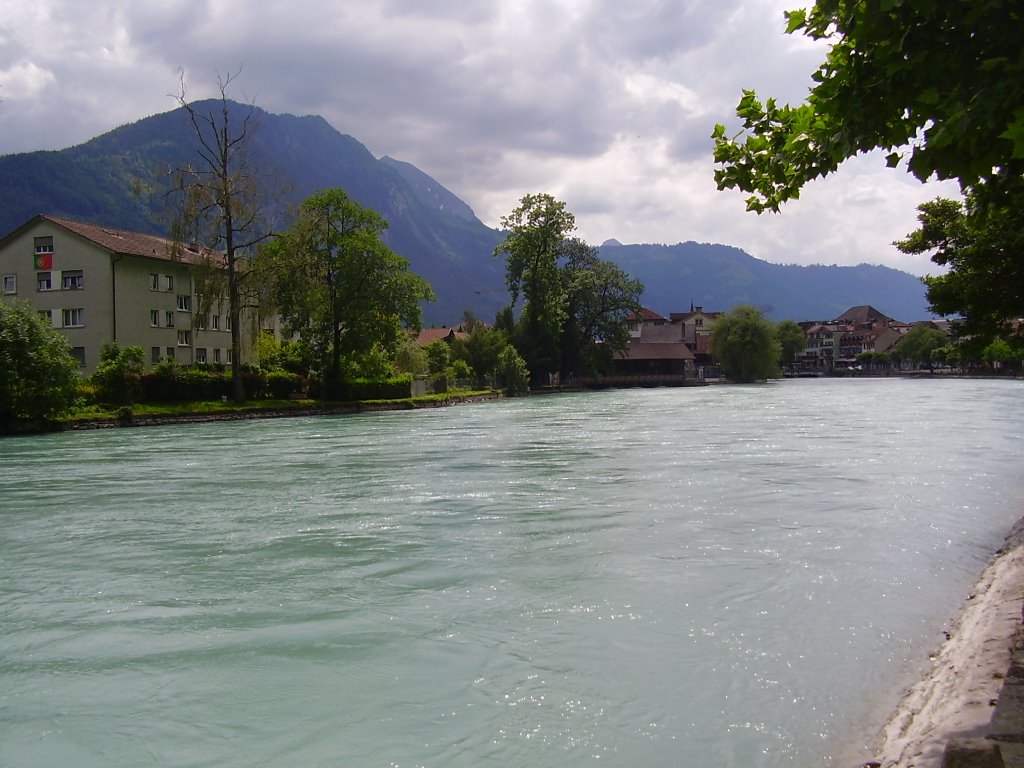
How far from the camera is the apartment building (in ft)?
167

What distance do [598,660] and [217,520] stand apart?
8644 mm

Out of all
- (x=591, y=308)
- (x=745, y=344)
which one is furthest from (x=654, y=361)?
(x=591, y=308)

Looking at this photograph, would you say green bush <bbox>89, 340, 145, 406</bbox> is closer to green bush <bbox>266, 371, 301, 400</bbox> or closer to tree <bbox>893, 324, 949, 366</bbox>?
green bush <bbox>266, 371, 301, 400</bbox>

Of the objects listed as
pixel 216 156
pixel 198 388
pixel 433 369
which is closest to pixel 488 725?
pixel 198 388

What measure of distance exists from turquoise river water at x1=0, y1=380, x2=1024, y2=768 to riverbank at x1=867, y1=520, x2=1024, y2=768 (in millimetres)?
246

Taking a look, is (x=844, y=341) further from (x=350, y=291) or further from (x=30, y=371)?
(x=30, y=371)

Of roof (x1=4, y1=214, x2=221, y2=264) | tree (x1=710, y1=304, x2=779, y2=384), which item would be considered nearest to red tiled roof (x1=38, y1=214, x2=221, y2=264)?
roof (x1=4, y1=214, x2=221, y2=264)

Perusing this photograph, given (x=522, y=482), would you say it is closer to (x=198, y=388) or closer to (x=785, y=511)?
(x=785, y=511)

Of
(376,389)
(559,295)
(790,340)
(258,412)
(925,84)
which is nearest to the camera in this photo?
(925,84)

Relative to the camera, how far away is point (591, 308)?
299 feet

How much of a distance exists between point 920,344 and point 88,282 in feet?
386

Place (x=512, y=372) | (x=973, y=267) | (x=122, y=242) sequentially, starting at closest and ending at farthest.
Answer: (x=973, y=267) → (x=122, y=242) → (x=512, y=372)

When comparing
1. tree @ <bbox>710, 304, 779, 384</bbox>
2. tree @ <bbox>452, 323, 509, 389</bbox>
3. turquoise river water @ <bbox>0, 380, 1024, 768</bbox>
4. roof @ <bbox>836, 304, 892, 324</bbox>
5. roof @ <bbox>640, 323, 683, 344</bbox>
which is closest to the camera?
turquoise river water @ <bbox>0, 380, 1024, 768</bbox>

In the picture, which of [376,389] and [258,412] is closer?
[258,412]
